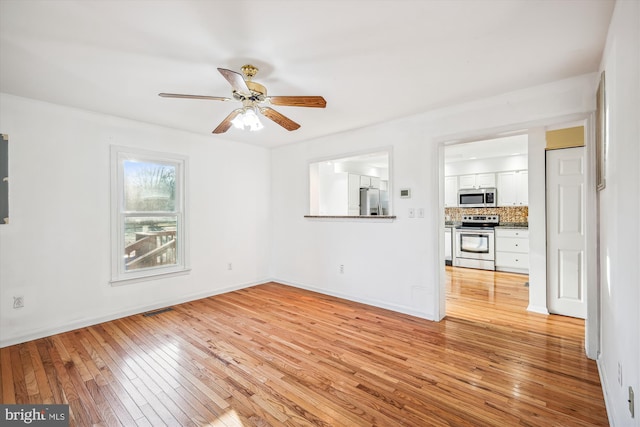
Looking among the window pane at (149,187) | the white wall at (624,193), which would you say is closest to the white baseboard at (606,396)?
the white wall at (624,193)

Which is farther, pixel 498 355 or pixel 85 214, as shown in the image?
pixel 85 214

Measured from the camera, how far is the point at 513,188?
6168 millimetres

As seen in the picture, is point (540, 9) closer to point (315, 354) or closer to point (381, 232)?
point (381, 232)

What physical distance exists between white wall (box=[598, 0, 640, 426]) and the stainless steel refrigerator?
4955 millimetres

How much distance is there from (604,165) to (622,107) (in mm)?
761

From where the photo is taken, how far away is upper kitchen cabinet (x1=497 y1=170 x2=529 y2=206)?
6043 millimetres

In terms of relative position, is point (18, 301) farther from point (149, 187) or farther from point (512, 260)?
point (512, 260)

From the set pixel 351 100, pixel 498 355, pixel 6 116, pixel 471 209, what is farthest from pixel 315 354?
pixel 471 209

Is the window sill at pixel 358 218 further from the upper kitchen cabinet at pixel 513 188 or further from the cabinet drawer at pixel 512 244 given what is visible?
the upper kitchen cabinet at pixel 513 188

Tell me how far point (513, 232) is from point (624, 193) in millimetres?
4944

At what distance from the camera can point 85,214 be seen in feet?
10.9

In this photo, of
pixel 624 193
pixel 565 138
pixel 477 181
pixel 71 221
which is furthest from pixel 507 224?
pixel 71 221

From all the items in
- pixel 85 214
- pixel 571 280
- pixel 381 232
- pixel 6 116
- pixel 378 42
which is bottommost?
pixel 571 280

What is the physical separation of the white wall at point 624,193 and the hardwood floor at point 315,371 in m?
0.50
